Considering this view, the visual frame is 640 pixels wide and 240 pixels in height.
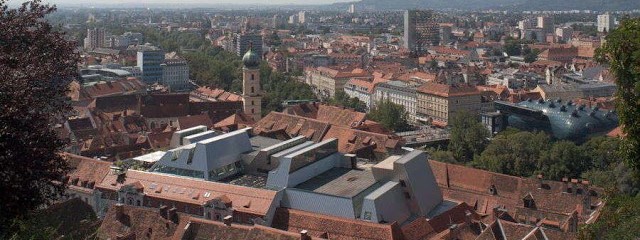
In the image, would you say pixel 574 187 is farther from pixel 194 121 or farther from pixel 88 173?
pixel 194 121

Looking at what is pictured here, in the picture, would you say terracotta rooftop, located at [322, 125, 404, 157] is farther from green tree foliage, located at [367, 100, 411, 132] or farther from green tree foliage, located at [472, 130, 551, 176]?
green tree foliage, located at [367, 100, 411, 132]

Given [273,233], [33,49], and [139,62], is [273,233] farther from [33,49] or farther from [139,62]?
[139,62]

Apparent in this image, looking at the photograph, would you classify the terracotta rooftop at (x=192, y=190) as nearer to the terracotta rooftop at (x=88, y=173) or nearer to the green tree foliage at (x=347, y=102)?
the terracotta rooftop at (x=88, y=173)

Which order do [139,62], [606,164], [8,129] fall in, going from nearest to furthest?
[8,129] < [606,164] < [139,62]

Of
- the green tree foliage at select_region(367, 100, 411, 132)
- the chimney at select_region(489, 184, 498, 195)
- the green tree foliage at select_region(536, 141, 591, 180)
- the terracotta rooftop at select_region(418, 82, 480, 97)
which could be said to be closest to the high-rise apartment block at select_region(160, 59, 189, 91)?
the terracotta rooftop at select_region(418, 82, 480, 97)

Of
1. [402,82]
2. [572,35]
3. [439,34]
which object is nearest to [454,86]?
[402,82]

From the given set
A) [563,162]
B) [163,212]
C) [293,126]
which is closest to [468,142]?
[563,162]
